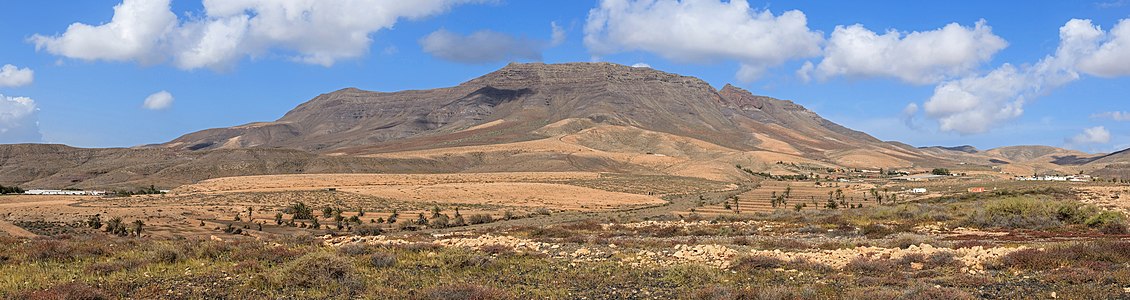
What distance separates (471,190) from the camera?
76562mm

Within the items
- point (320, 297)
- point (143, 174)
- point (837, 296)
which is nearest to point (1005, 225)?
point (837, 296)

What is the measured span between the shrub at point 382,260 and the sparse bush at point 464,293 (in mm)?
4570

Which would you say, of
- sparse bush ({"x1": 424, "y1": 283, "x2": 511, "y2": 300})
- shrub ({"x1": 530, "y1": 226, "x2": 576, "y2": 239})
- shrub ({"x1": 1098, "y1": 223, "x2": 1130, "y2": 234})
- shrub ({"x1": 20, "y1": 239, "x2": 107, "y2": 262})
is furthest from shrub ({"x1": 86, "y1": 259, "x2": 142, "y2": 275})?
shrub ({"x1": 1098, "y1": 223, "x2": 1130, "y2": 234})

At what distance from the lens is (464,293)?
1254cm

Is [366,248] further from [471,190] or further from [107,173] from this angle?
[107,173]

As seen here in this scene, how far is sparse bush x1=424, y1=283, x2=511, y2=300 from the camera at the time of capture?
12.4 metres

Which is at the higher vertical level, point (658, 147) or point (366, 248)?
point (658, 147)

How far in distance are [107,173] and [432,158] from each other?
57.3 m

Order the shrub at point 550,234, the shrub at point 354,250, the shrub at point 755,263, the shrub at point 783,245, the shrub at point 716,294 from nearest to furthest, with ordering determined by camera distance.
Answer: the shrub at point 716,294 → the shrub at point 755,263 → the shrub at point 354,250 → the shrub at point 783,245 → the shrub at point 550,234

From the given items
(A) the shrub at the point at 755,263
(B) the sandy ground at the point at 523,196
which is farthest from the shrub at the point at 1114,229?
(B) the sandy ground at the point at 523,196

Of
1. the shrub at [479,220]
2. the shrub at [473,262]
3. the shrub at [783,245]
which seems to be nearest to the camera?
the shrub at [473,262]

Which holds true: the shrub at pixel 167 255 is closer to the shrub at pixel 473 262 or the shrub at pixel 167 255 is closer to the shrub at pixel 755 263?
the shrub at pixel 473 262

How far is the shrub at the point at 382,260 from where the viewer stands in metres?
17.3

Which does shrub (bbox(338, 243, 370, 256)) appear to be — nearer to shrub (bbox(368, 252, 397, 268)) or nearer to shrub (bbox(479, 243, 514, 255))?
shrub (bbox(368, 252, 397, 268))
